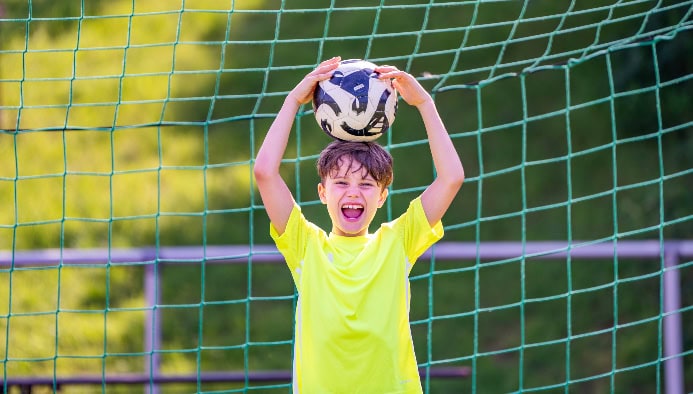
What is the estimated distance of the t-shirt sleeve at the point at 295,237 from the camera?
305 cm

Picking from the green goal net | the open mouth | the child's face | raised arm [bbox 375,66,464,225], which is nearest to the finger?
raised arm [bbox 375,66,464,225]

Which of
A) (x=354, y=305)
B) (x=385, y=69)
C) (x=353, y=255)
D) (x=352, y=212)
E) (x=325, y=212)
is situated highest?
(x=325, y=212)

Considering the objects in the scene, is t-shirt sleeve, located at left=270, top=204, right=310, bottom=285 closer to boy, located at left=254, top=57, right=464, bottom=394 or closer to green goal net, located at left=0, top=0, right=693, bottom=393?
boy, located at left=254, top=57, right=464, bottom=394

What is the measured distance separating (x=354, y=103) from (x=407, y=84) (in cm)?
16

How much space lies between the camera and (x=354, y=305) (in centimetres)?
294

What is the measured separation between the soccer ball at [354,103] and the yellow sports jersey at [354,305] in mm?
241

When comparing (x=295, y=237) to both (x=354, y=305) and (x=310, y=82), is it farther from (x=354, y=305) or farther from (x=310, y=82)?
(x=310, y=82)

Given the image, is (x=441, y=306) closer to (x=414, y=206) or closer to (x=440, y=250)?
(x=440, y=250)

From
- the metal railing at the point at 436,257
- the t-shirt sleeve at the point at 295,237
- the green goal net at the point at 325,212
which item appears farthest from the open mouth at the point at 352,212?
the green goal net at the point at 325,212

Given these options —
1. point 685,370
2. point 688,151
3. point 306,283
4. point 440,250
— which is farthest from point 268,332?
point 306,283

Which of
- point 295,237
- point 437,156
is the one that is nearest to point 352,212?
point 295,237

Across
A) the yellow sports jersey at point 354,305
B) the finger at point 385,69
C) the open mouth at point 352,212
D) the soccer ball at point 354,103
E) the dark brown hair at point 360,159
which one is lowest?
the yellow sports jersey at point 354,305

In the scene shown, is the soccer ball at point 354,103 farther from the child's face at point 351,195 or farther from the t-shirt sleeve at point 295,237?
the t-shirt sleeve at point 295,237

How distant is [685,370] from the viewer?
221 inches
